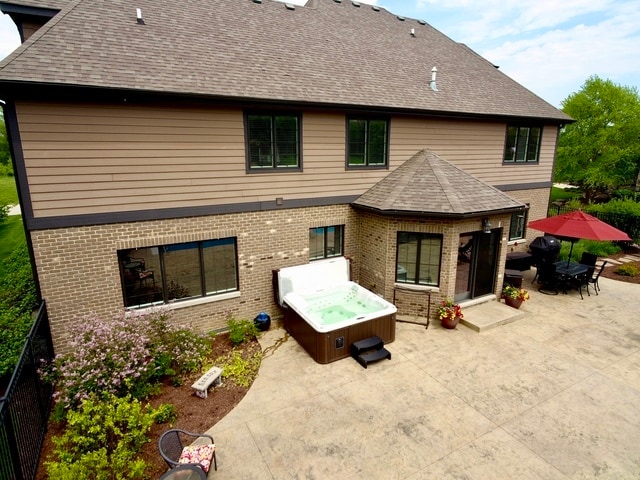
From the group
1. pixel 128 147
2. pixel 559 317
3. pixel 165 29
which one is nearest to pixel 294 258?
pixel 128 147

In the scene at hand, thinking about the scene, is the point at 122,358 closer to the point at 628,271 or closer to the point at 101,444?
the point at 101,444

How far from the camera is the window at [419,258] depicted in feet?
31.0

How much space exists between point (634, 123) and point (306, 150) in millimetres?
33554

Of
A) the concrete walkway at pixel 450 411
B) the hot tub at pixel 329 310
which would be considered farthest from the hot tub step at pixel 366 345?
the concrete walkway at pixel 450 411

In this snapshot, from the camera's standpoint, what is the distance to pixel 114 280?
293 inches

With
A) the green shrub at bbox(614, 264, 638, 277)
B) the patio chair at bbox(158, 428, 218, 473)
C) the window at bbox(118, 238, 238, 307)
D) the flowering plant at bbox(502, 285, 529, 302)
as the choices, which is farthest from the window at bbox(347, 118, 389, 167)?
the green shrub at bbox(614, 264, 638, 277)

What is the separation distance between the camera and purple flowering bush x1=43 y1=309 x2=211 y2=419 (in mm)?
5805

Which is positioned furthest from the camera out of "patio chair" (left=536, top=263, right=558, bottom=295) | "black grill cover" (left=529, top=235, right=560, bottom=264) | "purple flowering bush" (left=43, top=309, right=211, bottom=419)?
"black grill cover" (left=529, top=235, right=560, bottom=264)

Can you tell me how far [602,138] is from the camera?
29.4 metres

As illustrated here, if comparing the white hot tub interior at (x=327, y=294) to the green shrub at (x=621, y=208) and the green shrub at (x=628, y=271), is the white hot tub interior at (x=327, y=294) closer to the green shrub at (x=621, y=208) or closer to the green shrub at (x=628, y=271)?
the green shrub at (x=628, y=271)

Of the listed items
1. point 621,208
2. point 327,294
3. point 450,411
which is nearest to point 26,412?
point 327,294

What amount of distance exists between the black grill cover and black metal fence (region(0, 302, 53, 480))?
13.8 meters

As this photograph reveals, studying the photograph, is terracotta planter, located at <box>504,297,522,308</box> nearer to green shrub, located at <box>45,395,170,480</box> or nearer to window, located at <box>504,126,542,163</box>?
window, located at <box>504,126,542,163</box>

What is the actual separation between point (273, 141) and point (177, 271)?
3955 mm
